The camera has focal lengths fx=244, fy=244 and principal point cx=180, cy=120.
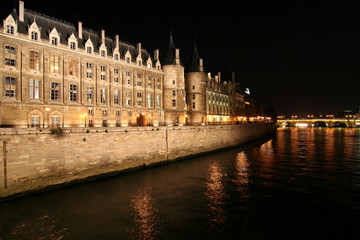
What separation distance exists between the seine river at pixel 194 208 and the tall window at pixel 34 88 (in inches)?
629

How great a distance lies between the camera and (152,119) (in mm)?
47594

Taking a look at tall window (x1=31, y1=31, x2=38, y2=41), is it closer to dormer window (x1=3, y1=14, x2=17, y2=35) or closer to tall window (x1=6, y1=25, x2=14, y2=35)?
dormer window (x1=3, y1=14, x2=17, y2=35)

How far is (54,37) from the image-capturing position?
109 feet

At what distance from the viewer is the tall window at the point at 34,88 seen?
3073 cm

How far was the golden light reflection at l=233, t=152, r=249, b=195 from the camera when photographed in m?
21.9

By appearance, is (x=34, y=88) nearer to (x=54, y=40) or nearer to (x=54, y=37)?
(x=54, y=40)

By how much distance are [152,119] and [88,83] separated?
1463 centimetres

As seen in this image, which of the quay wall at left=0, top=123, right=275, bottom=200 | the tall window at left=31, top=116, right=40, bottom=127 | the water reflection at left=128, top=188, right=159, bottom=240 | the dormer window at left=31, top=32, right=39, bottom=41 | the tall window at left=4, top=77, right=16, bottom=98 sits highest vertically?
the dormer window at left=31, top=32, right=39, bottom=41

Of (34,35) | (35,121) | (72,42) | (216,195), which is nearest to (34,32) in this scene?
(34,35)

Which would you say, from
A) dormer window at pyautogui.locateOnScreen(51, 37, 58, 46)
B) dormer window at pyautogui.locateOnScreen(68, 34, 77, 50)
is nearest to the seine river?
dormer window at pyautogui.locateOnScreen(51, 37, 58, 46)

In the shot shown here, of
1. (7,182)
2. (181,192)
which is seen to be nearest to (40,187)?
(7,182)

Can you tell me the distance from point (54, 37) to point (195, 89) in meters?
33.1

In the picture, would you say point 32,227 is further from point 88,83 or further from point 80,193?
point 88,83

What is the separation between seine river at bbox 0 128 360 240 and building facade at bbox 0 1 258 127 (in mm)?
11088
